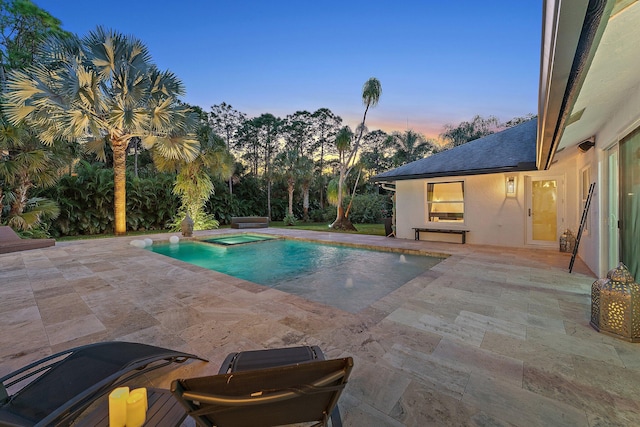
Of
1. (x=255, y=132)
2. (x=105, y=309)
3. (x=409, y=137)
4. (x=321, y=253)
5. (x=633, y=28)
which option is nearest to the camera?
(x=633, y=28)

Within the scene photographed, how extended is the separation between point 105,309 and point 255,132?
92.2ft

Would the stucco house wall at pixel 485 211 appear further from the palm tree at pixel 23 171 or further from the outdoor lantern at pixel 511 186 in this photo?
the palm tree at pixel 23 171

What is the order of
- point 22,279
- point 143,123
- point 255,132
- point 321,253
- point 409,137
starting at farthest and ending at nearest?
point 255,132 → point 409,137 → point 143,123 → point 321,253 → point 22,279

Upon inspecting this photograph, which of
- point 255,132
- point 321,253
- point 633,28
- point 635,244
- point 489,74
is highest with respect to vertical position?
point 255,132

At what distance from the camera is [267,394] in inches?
47.9

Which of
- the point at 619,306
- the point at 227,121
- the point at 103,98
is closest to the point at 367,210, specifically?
the point at 103,98

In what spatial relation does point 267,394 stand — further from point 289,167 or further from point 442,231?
point 289,167

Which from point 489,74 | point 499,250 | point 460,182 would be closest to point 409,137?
point 489,74

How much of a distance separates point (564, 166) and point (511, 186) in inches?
56.5

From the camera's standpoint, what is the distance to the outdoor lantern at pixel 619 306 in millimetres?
2803

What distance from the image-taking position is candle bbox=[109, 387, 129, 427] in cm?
136

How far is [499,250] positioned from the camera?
8.05 meters

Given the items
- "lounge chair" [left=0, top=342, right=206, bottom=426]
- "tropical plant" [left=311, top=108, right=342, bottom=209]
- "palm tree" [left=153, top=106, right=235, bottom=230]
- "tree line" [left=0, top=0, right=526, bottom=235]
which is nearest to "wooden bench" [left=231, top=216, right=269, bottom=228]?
"tree line" [left=0, top=0, right=526, bottom=235]

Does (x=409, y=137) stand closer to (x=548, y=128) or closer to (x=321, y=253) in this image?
(x=321, y=253)
